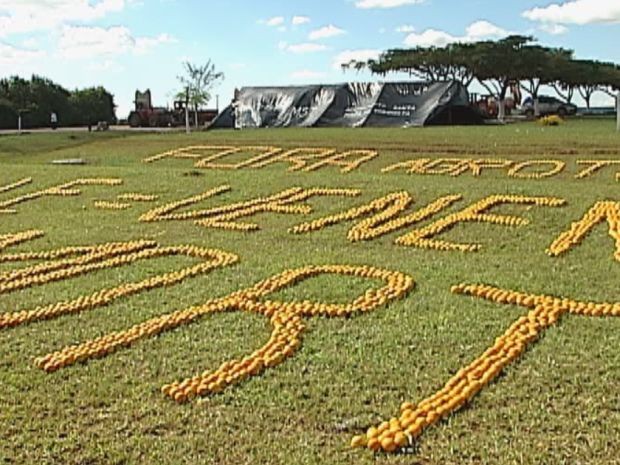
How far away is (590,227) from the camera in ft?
35.0

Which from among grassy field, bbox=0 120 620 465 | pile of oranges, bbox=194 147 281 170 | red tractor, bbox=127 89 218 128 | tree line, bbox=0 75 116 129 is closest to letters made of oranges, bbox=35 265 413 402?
grassy field, bbox=0 120 620 465

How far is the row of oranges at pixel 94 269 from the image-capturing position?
744cm

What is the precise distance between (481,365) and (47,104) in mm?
45840

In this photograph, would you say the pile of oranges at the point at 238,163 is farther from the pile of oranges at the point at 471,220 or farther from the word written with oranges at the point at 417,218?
the pile of oranges at the point at 471,220

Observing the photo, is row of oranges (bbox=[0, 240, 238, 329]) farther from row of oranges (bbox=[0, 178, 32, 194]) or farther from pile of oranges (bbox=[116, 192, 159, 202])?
row of oranges (bbox=[0, 178, 32, 194])

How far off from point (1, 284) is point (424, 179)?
8.13m

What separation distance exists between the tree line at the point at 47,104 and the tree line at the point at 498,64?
55.3 feet

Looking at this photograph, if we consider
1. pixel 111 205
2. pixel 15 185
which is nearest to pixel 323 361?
pixel 111 205

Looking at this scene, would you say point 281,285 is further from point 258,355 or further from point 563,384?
point 563,384

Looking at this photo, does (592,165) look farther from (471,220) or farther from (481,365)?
(481,365)

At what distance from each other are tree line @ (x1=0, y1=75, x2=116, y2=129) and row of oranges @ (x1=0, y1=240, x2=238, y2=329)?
37.0m

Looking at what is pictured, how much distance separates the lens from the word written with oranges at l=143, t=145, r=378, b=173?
1845cm

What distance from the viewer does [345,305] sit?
7328mm

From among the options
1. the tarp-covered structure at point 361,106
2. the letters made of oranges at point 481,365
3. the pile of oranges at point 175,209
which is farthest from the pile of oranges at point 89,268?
the tarp-covered structure at point 361,106
